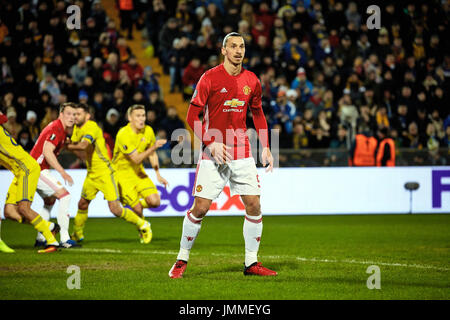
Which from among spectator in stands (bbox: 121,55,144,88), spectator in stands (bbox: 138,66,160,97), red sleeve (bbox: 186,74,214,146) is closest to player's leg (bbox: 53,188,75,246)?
red sleeve (bbox: 186,74,214,146)

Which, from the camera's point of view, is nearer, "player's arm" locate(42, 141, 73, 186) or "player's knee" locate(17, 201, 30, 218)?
"player's knee" locate(17, 201, 30, 218)

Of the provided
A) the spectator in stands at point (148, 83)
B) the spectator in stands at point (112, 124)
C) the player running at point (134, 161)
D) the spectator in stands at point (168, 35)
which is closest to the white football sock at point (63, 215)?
the player running at point (134, 161)

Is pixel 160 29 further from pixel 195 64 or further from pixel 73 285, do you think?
pixel 73 285

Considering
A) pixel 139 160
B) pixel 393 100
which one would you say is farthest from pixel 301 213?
pixel 139 160

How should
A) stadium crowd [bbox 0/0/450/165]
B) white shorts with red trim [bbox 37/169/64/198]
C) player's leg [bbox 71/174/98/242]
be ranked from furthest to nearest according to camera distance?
stadium crowd [bbox 0/0/450/165]
player's leg [bbox 71/174/98/242]
white shorts with red trim [bbox 37/169/64/198]

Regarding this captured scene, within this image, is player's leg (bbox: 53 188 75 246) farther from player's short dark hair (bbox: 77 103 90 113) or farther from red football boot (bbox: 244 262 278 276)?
red football boot (bbox: 244 262 278 276)

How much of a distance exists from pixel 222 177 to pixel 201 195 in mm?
295

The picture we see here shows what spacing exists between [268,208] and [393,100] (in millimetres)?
5395

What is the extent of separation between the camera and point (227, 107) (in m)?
7.83

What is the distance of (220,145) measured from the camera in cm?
761

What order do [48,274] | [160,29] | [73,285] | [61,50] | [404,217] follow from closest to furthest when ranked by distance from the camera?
[73,285] → [48,274] → [404,217] → [61,50] → [160,29]

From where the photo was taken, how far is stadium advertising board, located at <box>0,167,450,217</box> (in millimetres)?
16906

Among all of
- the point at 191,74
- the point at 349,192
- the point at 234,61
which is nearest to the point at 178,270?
the point at 234,61

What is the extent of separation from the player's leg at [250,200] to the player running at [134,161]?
409 cm
